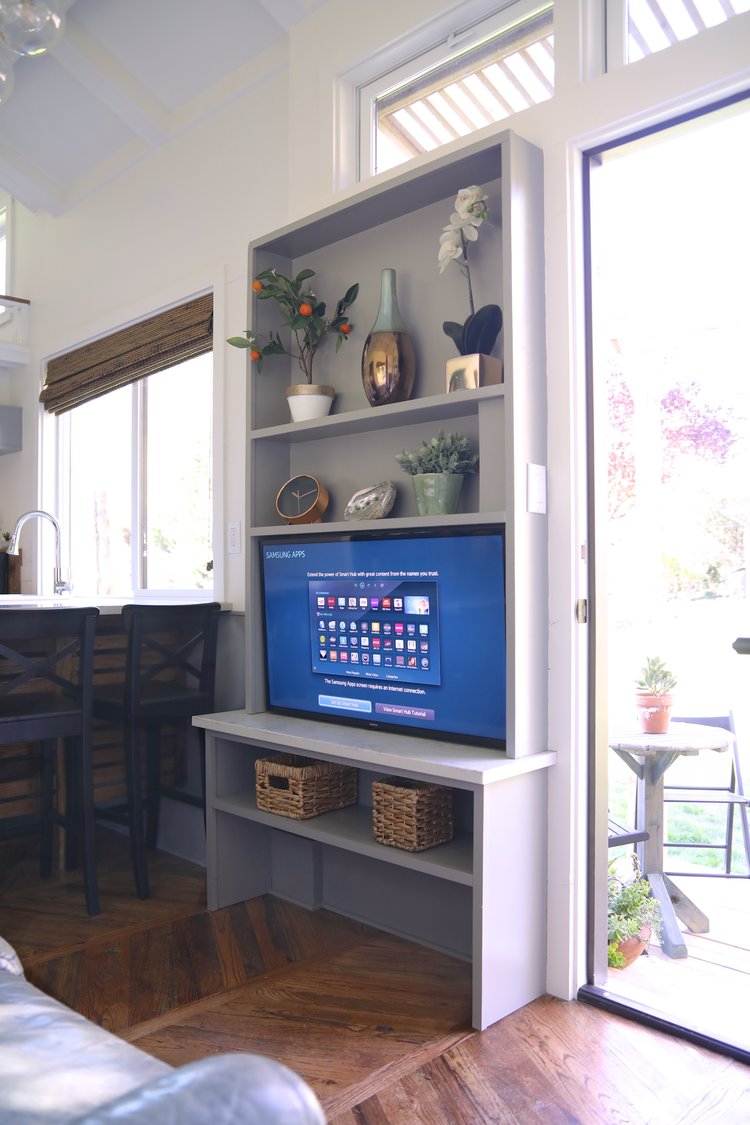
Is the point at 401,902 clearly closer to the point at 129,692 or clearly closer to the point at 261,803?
the point at 261,803

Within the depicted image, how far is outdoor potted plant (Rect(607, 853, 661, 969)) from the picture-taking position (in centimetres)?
267

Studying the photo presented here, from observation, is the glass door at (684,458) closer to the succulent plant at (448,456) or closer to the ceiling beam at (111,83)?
the succulent plant at (448,456)

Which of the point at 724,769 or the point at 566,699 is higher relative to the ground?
the point at 566,699

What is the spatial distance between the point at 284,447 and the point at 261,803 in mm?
1211

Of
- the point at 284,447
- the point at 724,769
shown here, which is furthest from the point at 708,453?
the point at 284,447

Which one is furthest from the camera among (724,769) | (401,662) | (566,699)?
(724,769)

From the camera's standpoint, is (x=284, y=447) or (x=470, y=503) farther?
(x=284, y=447)

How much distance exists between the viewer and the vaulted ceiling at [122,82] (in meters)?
3.38

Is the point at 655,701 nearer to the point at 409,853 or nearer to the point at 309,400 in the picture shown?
the point at 409,853

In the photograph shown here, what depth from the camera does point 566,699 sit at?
2336 mm

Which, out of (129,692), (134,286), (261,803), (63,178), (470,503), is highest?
(63,178)

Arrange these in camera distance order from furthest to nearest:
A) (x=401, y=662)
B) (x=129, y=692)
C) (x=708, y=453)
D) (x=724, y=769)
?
(x=708, y=453), (x=724, y=769), (x=129, y=692), (x=401, y=662)

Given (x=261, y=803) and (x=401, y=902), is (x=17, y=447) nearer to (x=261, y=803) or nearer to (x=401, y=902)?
(x=261, y=803)

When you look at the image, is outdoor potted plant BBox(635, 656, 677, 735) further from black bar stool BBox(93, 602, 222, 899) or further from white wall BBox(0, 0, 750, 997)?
black bar stool BBox(93, 602, 222, 899)
